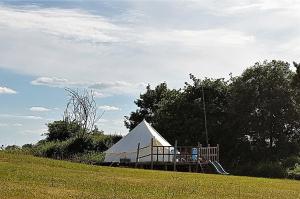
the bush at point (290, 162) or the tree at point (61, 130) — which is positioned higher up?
the tree at point (61, 130)

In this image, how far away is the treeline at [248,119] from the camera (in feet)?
183

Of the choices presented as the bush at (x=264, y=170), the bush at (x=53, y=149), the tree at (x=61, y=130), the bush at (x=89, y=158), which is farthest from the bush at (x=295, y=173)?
the tree at (x=61, y=130)

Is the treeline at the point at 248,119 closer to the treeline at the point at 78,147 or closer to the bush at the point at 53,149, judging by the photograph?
the treeline at the point at 78,147

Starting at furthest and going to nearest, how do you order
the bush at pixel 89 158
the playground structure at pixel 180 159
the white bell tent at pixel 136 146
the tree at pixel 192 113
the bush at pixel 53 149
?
the bush at pixel 53 149
the tree at pixel 192 113
the bush at pixel 89 158
the white bell tent at pixel 136 146
the playground structure at pixel 180 159

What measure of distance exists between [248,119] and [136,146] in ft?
45.8

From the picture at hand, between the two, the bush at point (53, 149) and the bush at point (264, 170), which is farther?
the bush at point (53, 149)

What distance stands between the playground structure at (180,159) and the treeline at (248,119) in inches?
294

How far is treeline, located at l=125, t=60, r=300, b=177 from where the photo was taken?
55.7m

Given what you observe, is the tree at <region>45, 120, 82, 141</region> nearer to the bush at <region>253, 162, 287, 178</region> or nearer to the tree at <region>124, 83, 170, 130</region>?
the tree at <region>124, 83, 170, 130</region>

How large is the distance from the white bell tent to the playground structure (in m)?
0.05

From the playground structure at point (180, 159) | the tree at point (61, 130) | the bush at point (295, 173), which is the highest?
the tree at point (61, 130)

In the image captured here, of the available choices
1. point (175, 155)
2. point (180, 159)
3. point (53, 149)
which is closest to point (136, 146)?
point (180, 159)

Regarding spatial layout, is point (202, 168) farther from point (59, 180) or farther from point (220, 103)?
point (59, 180)

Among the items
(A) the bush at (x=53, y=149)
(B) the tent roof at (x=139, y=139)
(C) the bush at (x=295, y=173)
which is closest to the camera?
(C) the bush at (x=295, y=173)
